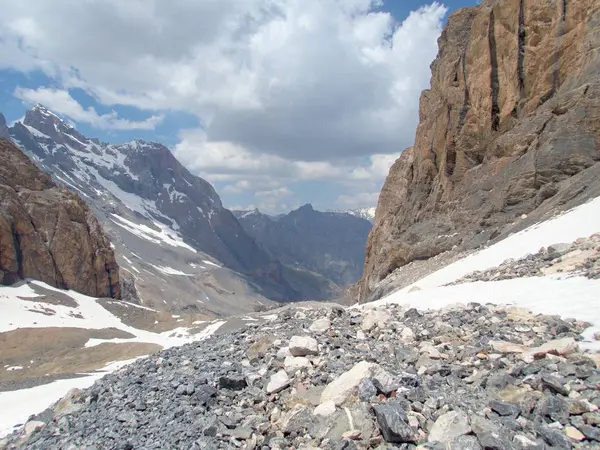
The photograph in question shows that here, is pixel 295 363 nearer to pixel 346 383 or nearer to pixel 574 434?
pixel 346 383

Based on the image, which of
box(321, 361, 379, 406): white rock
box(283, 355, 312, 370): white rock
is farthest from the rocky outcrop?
box(321, 361, 379, 406): white rock

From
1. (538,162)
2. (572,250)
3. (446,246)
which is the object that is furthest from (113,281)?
(572,250)

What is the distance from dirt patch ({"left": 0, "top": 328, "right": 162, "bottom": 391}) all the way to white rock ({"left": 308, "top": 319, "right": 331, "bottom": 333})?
47.3 meters

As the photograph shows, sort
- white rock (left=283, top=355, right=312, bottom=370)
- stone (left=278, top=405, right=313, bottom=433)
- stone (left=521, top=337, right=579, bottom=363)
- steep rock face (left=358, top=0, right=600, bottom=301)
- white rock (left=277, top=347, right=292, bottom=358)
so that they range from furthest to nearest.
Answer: steep rock face (left=358, top=0, right=600, bottom=301), white rock (left=277, top=347, right=292, bottom=358), white rock (left=283, top=355, right=312, bottom=370), stone (left=521, top=337, right=579, bottom=363), stone (left=278, top=405, right=313, bottom=433)

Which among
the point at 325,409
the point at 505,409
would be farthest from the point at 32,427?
the point at 505,409

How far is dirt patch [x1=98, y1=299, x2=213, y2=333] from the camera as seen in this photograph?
276 feet

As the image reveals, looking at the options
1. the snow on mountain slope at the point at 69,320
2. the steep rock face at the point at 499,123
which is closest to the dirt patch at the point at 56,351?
the snow on mountain slope at the point at 69,320

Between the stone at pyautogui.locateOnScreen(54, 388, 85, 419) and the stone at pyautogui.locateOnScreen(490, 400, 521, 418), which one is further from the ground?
the stone at pyautogui.locateOnScreen(490, 400, 521, 418)

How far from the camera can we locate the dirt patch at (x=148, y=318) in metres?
84.2

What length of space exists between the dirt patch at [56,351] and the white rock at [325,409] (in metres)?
51.0

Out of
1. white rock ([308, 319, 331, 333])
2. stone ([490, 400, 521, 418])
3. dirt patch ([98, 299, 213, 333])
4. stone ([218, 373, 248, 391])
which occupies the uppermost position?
white rock ([308, 319, 331, 333])

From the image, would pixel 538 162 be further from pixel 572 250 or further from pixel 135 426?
pixel 135 426

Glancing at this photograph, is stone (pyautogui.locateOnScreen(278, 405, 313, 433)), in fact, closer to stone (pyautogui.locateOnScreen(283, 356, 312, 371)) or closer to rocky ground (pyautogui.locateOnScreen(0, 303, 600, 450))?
rocky ground (pyautogui.locateOnScreen(0, 303, 600, 450))

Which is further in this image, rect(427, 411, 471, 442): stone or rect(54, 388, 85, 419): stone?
rect(54, 388, 85, 419): stone
